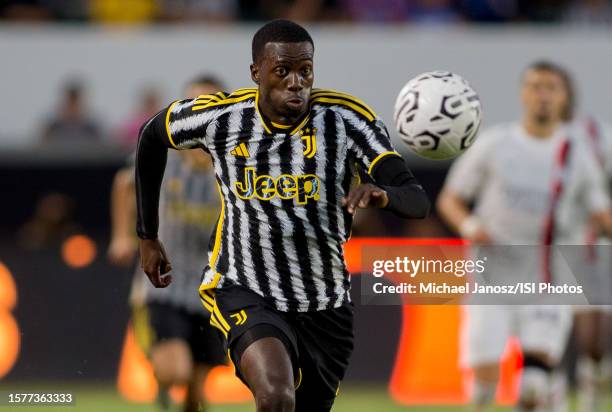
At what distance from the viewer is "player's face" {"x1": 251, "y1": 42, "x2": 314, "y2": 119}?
18.5ft

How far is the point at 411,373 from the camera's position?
1155 centimetres

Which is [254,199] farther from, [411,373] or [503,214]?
[411,373]

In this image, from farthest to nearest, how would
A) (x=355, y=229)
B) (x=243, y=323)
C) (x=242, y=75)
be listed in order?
(x=242, y=75)
(x=355, y=229)
(x=243, y=323)

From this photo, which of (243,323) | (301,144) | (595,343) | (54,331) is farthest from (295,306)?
(54,331)

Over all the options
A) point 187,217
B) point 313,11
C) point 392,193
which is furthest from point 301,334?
point 313,11

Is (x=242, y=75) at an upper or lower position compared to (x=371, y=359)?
upper

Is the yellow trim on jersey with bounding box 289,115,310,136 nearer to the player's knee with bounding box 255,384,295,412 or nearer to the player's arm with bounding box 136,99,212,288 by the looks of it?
the player's arm with bounding box 136,99,212,288

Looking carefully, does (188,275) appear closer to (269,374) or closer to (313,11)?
(269,374)

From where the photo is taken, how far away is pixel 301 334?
231 inches

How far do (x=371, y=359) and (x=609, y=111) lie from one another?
5.89m

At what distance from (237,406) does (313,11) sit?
6.65 m

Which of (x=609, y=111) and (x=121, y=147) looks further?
(x=609, y=111)

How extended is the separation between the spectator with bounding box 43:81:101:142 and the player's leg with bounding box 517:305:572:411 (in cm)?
727

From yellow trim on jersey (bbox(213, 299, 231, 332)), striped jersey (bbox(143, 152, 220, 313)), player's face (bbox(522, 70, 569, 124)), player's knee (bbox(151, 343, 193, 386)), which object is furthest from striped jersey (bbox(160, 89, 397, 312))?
player's face (bbox(522, 70, 569, 124))
